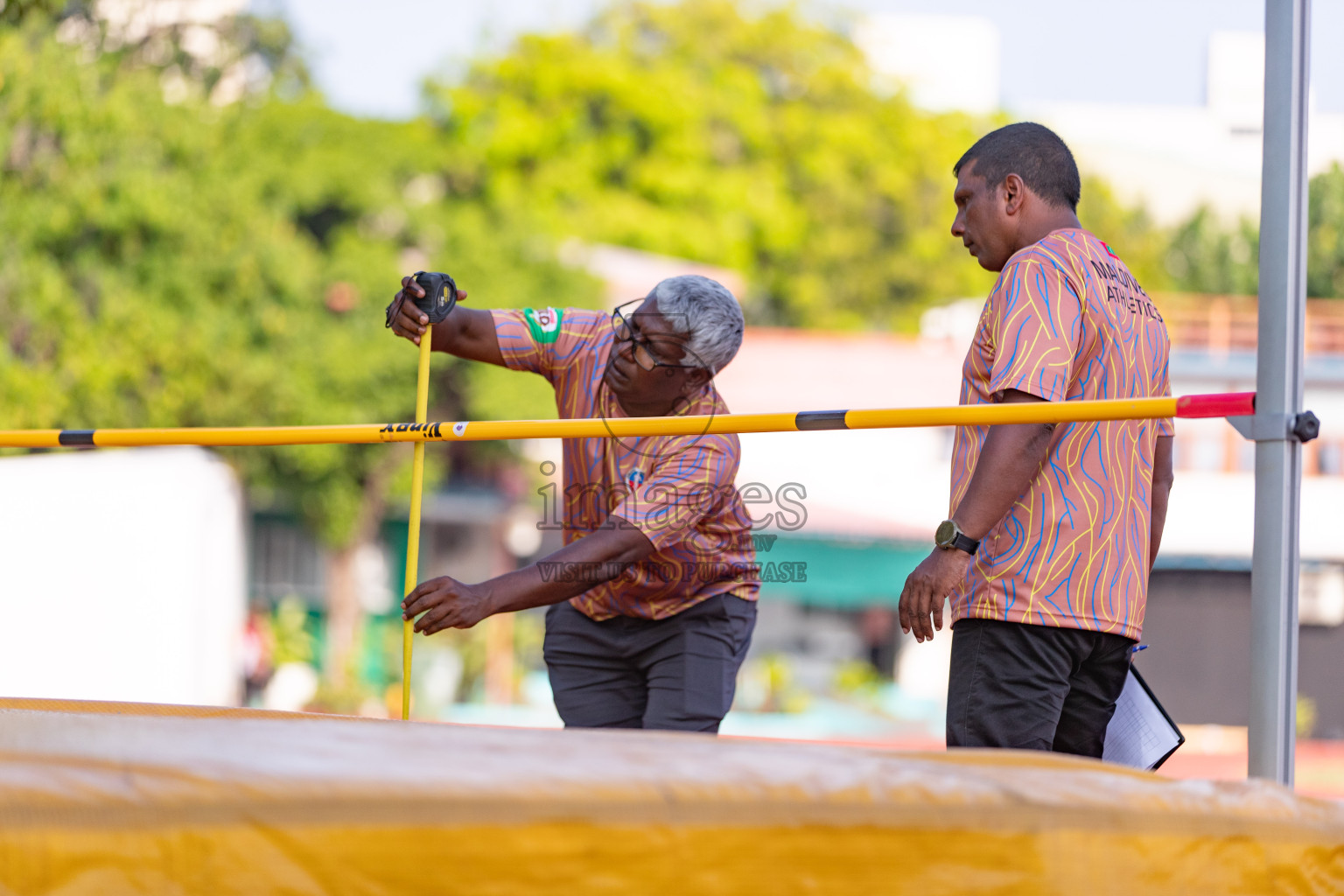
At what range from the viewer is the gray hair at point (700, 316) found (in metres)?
2.84

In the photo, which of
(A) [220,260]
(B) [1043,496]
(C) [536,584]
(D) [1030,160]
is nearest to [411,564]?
(C) [536,584]

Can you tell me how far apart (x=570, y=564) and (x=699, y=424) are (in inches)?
19.7

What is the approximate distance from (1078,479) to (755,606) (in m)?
1.05

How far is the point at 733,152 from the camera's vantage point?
28.0 meters

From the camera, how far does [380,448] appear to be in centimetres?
1747

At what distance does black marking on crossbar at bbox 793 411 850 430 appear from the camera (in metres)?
2.34

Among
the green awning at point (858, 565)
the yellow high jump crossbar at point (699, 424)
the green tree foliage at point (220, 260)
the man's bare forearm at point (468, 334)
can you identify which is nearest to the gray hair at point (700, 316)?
the yellow high jump crossbar at point (699, 424)

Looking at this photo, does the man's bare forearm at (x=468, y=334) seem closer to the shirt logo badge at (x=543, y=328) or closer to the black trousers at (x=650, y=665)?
the shirt logo badge at (x=543, y=328)

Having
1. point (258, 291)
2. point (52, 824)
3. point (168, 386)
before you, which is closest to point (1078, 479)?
point (52, 824)

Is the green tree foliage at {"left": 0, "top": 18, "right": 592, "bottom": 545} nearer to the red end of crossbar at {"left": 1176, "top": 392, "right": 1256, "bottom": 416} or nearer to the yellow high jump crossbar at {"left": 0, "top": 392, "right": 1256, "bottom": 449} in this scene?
the yellow high jump crossbar at {"left": 0, "top": 392, "right": 1256, "bottom": 449}

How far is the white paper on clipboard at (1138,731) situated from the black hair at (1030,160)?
32.7 inches

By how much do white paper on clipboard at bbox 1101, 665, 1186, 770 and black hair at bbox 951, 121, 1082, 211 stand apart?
83 cm

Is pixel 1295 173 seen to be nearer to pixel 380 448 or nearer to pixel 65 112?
pixel 65 112

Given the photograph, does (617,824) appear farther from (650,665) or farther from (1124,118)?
(1124,118)
